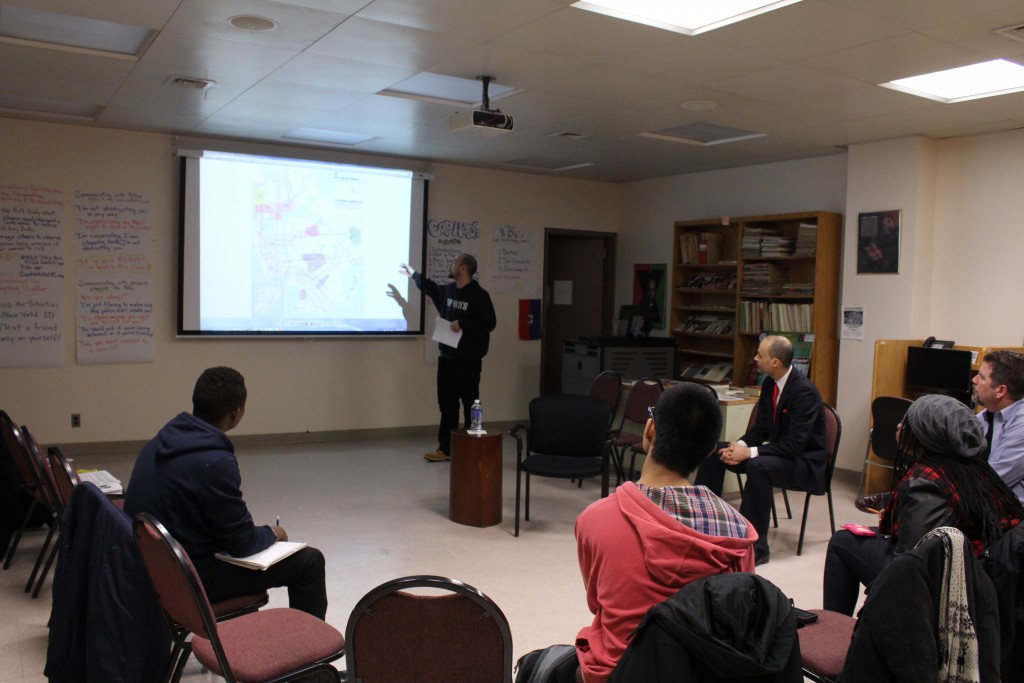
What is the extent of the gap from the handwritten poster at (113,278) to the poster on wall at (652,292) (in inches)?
183

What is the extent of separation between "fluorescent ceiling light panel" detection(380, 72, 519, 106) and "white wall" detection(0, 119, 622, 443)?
8.04 ft

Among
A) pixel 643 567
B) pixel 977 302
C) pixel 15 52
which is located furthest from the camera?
pixel 977 302

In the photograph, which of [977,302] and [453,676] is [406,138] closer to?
[977,302]

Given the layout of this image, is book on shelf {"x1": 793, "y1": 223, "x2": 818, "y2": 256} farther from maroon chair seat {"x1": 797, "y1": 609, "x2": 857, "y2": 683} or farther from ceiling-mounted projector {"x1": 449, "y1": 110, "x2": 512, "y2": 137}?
maroon chair seat {"x1": 797, "y1": 609, "x2": 857, "y2": 683}

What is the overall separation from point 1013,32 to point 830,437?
7.14 ft

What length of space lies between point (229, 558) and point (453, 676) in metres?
0.98

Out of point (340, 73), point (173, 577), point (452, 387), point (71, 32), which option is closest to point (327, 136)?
point (340, 73)

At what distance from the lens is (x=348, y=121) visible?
607 cm

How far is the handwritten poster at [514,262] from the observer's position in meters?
8.23

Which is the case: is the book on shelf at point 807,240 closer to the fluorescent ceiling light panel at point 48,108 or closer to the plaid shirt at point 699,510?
the plaid shirt at point 699,510

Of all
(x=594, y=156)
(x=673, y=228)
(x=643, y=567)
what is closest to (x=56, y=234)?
(x=594, y=156)

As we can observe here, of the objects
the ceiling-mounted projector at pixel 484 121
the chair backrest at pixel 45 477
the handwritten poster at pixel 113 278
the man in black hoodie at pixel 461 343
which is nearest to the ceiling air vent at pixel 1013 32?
the ceiling-mounted projector at pixel 484 121

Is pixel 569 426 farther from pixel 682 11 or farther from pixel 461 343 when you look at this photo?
pixel 682 11

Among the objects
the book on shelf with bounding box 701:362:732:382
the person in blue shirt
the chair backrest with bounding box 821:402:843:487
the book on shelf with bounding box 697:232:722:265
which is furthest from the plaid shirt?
the book on shelf with bounding box 697:232:722:265
